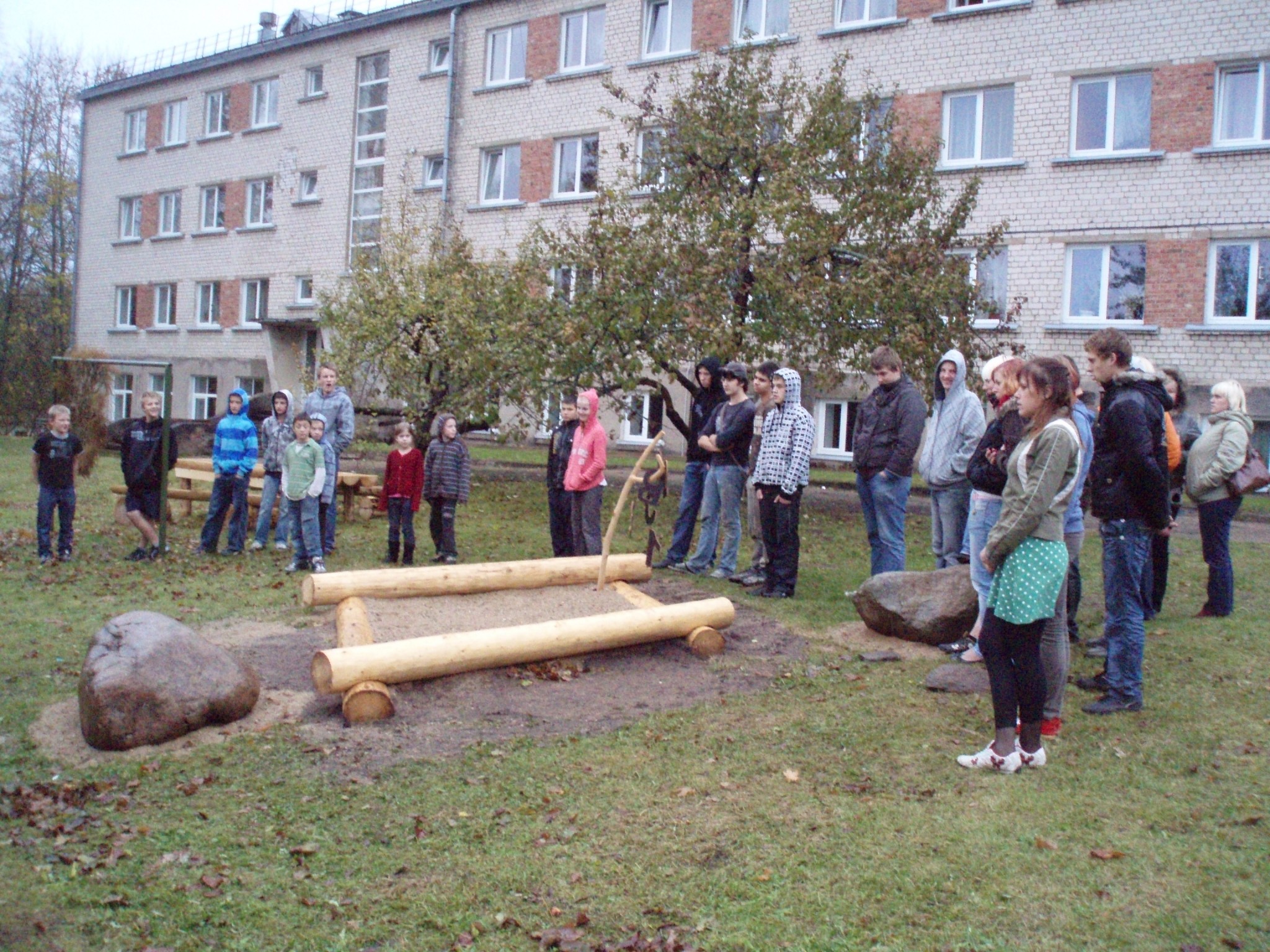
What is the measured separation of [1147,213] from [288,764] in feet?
67.2

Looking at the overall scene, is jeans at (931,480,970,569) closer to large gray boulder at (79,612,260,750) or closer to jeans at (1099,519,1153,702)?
jeans at (1099,519,1153,702)

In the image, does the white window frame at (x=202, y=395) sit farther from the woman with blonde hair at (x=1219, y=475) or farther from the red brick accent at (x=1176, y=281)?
the woman with blonde hair at (x=1219, y=475)

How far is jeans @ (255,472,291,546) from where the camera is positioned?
1200 centimetres

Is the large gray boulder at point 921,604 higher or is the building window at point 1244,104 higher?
the building window at point 1244,104

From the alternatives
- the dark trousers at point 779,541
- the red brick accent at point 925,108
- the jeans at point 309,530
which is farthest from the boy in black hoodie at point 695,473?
the red brick accent at point 925,108

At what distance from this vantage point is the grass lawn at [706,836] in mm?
4062

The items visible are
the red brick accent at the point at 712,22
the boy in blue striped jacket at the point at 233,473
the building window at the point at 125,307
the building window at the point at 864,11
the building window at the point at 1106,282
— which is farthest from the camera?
the building window at the point at 125,307

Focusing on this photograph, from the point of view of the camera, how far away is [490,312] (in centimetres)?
1705

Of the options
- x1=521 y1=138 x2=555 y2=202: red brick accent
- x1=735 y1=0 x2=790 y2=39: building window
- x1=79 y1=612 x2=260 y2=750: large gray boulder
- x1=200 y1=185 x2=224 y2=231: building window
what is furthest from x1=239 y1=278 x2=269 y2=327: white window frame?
x1=79 y1=612 x2=260 y2=750: large gray boulder

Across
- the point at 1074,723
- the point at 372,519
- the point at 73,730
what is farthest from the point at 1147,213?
the point at 73,730

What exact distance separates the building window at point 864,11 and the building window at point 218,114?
21.5 meters

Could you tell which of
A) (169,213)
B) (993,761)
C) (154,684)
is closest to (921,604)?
(993,761)

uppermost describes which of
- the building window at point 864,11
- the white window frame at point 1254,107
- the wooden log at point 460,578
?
the building window at point 864,11

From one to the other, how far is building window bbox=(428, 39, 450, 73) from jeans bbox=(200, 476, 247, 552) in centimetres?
2232
